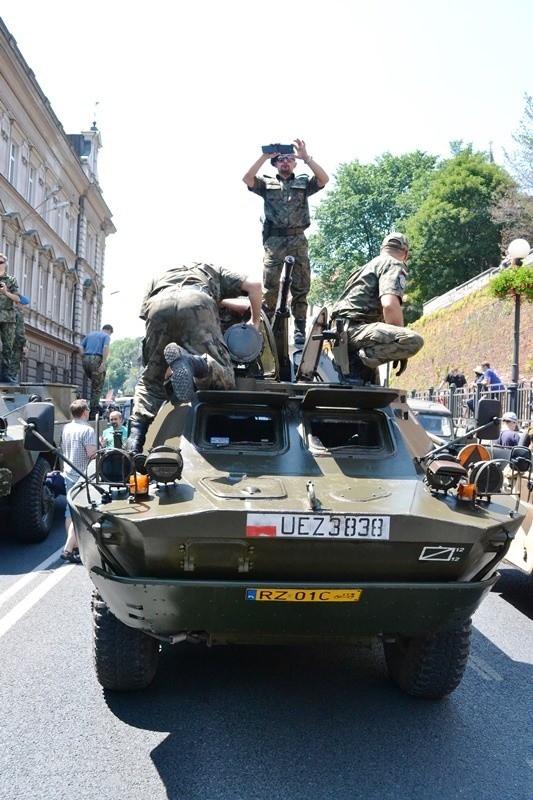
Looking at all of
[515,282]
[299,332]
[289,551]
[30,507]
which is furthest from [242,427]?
[515,282]

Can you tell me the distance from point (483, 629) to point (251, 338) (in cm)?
283

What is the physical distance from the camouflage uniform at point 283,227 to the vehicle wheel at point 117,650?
3709 millimetres

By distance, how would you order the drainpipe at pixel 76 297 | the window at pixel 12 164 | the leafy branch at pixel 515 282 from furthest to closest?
the drainpipe at pixel 76 297 → the window at pixel 12 164 → the leafy branch at pixel 515 282

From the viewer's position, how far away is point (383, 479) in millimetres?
4668

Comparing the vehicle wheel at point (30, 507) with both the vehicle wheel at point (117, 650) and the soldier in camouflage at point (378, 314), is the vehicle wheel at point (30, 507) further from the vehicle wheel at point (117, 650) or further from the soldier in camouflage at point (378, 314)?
the vehicle wheel at point (117, 650)

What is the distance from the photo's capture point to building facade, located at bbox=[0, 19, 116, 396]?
2989 centimetres

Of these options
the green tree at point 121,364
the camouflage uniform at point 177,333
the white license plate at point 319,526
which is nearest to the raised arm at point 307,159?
the camouflage uniform at point 177,333

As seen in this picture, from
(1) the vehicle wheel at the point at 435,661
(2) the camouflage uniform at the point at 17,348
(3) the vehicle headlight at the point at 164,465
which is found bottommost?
(1) the vehicle wheel at the point at 435,661

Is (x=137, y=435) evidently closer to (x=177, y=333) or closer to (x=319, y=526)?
(x=177, y=333)

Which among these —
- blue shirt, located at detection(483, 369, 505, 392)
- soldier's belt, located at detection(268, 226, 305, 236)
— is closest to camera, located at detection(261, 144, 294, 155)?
soldier's belt, located at detection(268, 226, 305, 236)

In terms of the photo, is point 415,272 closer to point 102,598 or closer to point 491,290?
point 491,290

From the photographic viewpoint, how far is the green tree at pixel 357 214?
178ft

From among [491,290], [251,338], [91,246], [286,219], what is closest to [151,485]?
[251,338]

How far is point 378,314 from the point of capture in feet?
21.7
